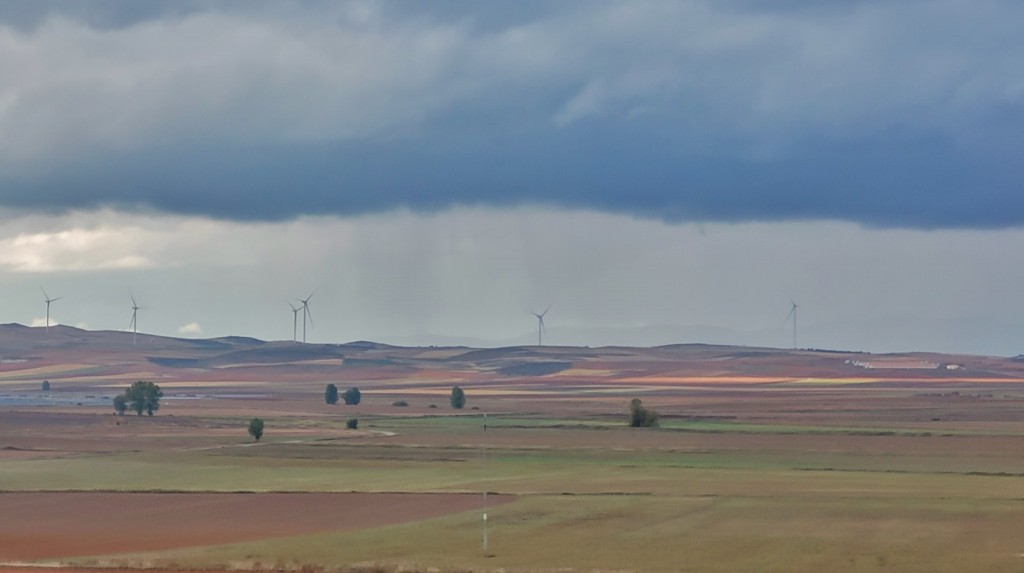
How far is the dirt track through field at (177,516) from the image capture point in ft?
195

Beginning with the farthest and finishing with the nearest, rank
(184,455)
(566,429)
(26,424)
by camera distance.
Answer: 1. (26,424)
2. (566,429)
3. (184,455)

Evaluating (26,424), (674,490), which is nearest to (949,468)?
(674,490)

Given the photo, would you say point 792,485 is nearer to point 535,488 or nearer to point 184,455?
point 535,488

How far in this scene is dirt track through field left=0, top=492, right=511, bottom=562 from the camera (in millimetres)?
59531

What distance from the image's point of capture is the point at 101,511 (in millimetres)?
72000

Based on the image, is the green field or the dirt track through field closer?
the green field

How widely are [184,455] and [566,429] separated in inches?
1785

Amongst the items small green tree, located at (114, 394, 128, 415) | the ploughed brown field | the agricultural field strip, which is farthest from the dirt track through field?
small green tree, located at (114, 394, 128, 415)

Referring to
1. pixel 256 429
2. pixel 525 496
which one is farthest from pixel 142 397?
pixel 525 496

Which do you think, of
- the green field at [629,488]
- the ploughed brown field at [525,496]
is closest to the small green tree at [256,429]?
the green field at [629,488]

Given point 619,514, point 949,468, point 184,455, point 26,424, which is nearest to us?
point 619,514

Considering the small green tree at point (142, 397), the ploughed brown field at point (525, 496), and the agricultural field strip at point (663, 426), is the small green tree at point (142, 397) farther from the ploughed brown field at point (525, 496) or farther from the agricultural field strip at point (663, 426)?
the ploughed brown field at point (525, 496)

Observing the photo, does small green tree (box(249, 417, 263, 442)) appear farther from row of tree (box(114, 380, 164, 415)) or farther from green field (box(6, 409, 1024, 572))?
row of tree (box(114, 380, 164, 415))

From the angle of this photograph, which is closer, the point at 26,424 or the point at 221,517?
the point at 221,517
